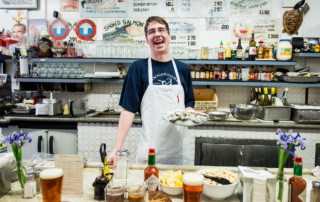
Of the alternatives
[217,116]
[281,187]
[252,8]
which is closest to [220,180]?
[281,187]

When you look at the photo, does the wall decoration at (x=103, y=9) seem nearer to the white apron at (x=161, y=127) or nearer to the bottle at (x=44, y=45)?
the bottle at (x=44, y=45)

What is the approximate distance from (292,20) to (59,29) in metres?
3.71

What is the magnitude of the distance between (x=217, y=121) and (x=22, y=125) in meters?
2.65

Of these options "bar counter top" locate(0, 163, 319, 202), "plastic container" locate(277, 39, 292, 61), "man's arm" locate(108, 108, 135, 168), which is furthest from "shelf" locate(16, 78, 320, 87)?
"bar counter top" locate(0, 163, 319, 202)

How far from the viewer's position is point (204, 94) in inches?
157

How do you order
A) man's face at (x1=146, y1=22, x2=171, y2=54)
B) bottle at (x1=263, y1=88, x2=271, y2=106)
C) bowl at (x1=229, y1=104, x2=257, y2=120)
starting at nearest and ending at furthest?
man's face at (x1=146, y1=22, x2=171, y2=54) → bowl at (x1=229, y1=104, x2=257, y2=120) → bottle at (x1=263, y1=88, x2=271, y2=106)

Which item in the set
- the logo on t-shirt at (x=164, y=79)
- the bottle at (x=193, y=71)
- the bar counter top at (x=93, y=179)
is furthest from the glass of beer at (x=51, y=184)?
the bottle at (x=193, y=71)

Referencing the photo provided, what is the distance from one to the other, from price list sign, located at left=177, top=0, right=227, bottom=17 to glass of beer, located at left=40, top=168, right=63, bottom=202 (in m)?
3.51

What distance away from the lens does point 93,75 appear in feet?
13.8

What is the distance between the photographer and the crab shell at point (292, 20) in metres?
3.83

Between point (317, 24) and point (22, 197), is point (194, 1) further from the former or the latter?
point (22, 197)

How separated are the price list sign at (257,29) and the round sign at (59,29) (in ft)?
8.98

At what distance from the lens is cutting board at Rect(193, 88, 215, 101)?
13.0ft

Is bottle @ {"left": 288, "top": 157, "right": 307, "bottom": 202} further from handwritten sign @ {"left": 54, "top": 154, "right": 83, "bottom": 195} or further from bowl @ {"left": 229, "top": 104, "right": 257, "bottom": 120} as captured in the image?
bowl @ {"left": 229, "top": 104, "right": 257, "bottom": 120}
